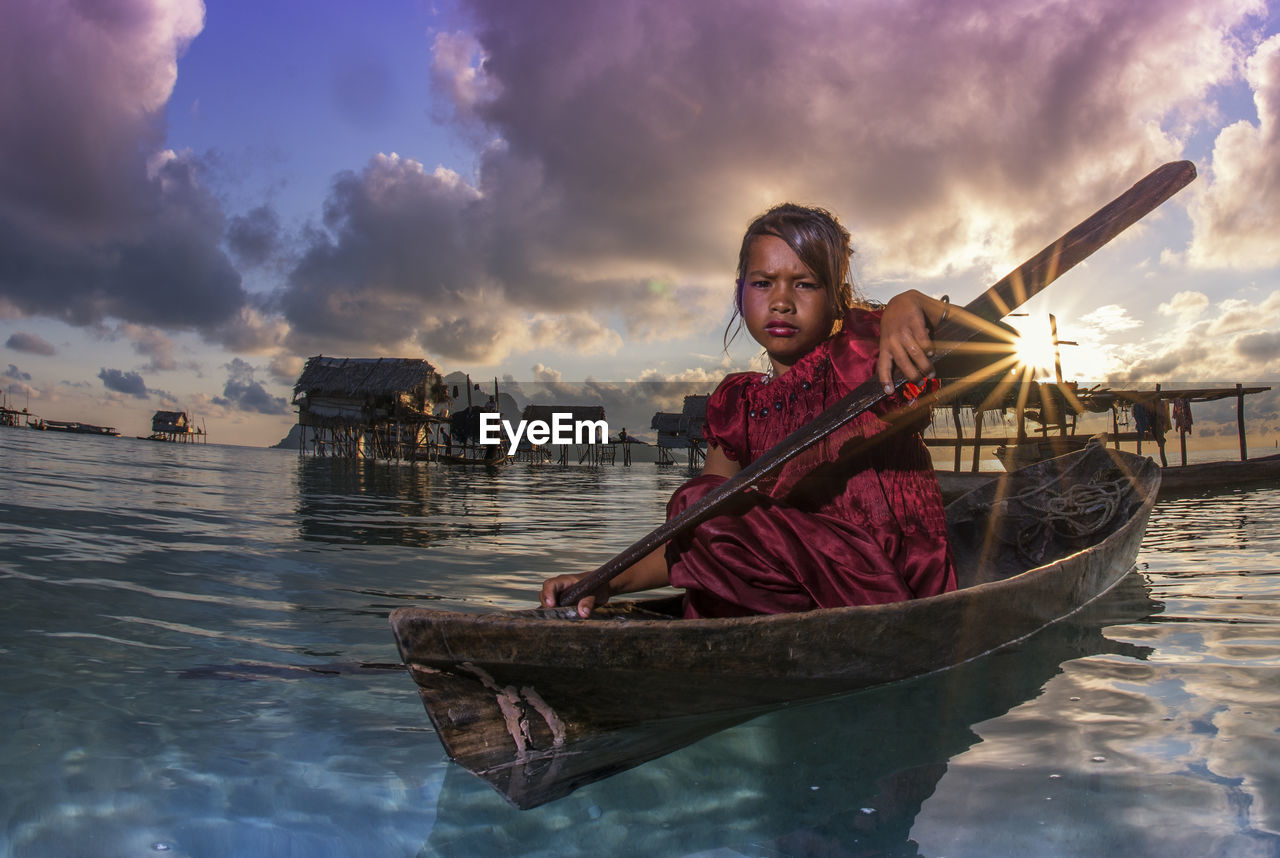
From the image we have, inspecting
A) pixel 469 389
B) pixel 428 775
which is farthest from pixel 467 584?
pixel 469 389

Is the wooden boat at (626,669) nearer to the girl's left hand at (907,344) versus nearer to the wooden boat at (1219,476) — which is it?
the girl's left hand at (907,344)

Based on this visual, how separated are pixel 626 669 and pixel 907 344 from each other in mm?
1092

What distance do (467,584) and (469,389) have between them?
1220 inches

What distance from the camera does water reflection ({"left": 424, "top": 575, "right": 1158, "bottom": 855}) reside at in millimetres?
1301

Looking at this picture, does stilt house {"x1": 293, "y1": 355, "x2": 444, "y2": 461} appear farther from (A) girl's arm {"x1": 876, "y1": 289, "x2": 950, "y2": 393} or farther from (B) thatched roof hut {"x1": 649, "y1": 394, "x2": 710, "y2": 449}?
(A) girl's arm {"x1": 876, "y1": 289, "x2": 950, "y2": 393}

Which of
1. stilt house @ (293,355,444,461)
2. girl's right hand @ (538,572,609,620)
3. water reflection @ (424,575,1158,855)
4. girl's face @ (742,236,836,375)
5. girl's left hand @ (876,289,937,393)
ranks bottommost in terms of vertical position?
water reflection @ (424,575,1158,855)

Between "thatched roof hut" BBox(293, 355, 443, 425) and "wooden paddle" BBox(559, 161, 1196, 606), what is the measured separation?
29.7 m

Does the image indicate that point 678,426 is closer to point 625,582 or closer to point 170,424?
point 625,582

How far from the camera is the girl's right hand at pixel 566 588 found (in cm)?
192

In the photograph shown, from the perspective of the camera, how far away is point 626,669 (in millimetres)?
1470

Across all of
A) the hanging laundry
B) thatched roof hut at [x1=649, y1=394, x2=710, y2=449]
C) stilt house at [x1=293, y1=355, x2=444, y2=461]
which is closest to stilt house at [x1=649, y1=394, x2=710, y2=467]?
thatched roof hut at [x1=649, y1=394, x2=710, y2=449]

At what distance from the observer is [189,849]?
1306 mm

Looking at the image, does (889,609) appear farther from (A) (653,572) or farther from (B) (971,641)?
(A) (653,572)

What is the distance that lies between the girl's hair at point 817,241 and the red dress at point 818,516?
0.10m
